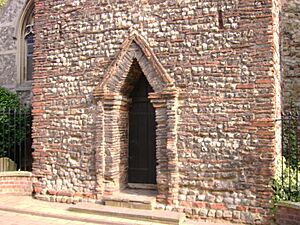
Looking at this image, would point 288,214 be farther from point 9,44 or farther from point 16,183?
point 9,44

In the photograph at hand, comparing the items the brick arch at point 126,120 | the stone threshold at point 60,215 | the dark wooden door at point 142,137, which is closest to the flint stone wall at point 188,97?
the brick arch at point 126,120

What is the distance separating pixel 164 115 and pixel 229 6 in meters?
2.52

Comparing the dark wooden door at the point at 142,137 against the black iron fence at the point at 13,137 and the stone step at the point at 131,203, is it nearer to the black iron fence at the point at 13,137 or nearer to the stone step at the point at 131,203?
the stone step at the point at 131,203

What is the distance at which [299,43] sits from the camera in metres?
9.22

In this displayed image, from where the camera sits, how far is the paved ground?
6566 millimetres

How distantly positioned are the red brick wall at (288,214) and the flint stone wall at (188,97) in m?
0.23

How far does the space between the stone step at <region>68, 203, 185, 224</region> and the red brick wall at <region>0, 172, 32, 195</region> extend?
1.91 metres

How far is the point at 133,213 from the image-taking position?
666 centimetres

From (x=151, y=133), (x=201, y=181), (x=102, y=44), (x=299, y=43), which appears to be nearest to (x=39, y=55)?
(x=102, y=44)

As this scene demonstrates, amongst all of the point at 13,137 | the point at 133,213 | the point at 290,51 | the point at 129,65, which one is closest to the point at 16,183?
the point at 13,137

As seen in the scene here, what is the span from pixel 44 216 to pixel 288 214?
480 cm

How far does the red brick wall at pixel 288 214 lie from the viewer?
586 cm

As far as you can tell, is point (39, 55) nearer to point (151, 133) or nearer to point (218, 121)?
point (151, 133)

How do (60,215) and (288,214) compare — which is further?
(60,215)
